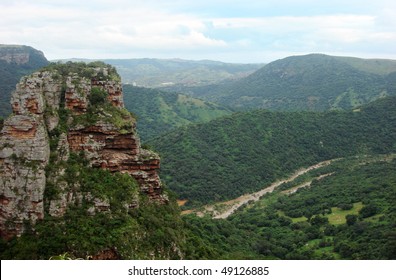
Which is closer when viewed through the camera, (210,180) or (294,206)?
(294,206)

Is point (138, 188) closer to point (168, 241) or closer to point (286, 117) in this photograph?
point (168, 241)

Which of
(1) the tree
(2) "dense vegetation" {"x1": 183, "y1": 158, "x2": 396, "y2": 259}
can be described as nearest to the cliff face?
(2) "dense vegetation" {"x1": 183, "y1": 158, "x2": 396, "y2": 259}

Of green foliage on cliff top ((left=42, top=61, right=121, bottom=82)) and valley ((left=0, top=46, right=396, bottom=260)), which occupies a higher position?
green foliage on cliff top ((left=42, top=61, right=121, bottom=82))

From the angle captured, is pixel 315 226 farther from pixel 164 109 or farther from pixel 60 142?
pixel 164 109

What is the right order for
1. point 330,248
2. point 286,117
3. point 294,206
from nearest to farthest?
point 330,248, point 294,206, point 286,117

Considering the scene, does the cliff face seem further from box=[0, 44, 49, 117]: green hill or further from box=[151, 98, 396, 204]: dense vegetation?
box=[0, 44, 49, 117]: green hill

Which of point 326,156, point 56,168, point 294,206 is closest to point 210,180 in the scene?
point 294,206

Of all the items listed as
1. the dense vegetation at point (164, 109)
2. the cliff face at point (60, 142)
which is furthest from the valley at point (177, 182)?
the dense vegetation at point (164, 109)
